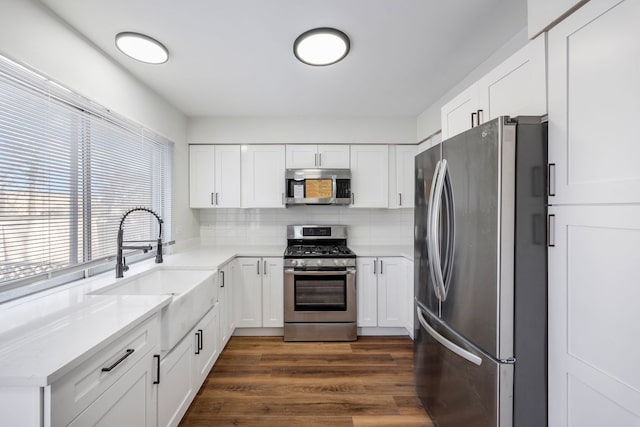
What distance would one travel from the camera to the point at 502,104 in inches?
56.6

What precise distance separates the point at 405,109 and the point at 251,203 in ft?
6.83

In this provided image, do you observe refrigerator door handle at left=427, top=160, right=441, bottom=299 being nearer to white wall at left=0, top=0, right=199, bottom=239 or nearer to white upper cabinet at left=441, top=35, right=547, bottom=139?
white upper cabinet at left=441, top=35, right=547, bottom=139

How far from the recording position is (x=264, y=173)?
132 inches

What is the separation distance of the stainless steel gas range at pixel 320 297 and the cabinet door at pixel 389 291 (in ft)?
1.00

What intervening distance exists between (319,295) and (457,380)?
1.68m

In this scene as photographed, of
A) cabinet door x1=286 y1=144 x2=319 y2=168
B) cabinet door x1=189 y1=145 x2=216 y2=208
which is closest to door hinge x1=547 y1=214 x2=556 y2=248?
cabinet door x1=286 y1=144 x2=319 y2=168

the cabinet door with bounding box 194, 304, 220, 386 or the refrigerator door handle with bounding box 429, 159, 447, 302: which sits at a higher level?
the refrigerator door handle with bounding box 429, 159, 447, 302

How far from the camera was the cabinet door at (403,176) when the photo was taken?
339cm

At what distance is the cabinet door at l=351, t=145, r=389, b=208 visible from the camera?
3365 millimetres

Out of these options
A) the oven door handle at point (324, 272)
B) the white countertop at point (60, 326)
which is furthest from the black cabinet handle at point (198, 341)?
the oven door handle at point (324, 272)

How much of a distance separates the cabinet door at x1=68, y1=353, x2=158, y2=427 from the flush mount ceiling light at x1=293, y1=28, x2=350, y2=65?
6.38ft

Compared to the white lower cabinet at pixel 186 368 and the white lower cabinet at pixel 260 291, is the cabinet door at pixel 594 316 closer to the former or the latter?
the white lower cabinet at pixel 186 368

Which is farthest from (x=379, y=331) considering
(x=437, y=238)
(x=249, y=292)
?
(x=437, y=238)

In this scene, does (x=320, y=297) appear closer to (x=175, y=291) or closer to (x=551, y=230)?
(x=175, y=291)
